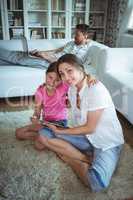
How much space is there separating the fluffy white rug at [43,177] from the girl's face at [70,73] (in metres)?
0.62

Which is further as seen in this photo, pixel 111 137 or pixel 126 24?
pixel 126 24

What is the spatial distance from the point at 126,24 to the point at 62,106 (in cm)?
274

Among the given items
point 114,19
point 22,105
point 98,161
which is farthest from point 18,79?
point 114,19

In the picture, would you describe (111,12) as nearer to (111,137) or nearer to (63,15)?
(63,15)

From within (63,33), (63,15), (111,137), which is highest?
(63,15)

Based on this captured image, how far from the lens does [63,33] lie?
4.57 meters

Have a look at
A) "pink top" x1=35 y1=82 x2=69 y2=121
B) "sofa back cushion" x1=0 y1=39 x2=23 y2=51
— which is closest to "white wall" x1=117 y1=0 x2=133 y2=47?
"sofa back cushion" x1=0 y1=39 x2=23 y2=51

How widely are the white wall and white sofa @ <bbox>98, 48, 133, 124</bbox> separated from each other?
1.23m

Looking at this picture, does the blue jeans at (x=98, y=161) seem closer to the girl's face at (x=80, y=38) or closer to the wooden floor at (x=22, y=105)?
the wooden floor at (x=22, y=105)

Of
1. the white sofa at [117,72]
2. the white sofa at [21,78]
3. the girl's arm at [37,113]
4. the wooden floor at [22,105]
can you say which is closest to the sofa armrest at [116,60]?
the white sofa at [117,72]

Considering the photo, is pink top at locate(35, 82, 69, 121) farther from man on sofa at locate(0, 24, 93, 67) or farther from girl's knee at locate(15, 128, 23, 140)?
man on sofa at locate(0, 24, 93, 67)

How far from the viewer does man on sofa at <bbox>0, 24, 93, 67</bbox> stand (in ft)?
9.16

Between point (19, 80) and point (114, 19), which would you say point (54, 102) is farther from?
point (114, 19)

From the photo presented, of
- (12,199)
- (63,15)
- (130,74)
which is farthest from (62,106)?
(63,15)
